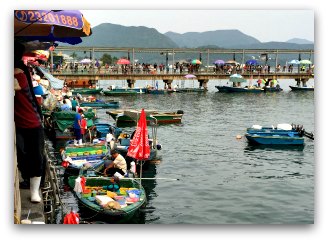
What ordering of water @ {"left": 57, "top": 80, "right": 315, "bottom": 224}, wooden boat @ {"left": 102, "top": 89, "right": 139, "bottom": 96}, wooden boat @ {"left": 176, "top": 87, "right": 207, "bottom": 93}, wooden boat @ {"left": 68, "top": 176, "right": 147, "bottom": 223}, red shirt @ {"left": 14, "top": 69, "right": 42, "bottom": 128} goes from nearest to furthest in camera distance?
red shirt @ {"left": 14, "top": 69, "right": 42, "bottom": 128}
wooden boat @ {"left": 68, "top": 176, "right": 147, "bottom": 223}
water @ {"left": 57, "top": 80, "right": 315, "bottom": 224}
wooden boat @ {"left": 102, "top": 89, "right": 139, "bottom": 96}
wooden boat @ {"left": 176, "top": 87, "right": 207, "bottom": 93}

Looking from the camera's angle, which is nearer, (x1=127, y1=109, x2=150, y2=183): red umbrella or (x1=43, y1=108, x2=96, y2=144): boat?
(x1=127, y1=109, x2=150, y2=183): red umbrella

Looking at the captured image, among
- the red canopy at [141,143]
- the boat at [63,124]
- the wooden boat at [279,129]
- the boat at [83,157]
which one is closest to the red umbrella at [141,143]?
the red canopy at [141,143]

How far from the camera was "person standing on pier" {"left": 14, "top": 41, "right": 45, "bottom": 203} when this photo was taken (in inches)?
269

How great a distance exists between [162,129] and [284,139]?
759 cm

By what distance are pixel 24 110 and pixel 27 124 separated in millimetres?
217

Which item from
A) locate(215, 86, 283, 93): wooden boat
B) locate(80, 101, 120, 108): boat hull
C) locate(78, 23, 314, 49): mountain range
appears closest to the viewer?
locate(78, 23, 314, 49): mountain range

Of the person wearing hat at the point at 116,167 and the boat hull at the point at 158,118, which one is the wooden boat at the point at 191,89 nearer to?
the boat hull at the point at 158,118

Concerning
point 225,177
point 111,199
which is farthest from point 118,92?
point 111,199

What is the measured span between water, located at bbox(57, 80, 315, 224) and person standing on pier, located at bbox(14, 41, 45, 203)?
386 cm

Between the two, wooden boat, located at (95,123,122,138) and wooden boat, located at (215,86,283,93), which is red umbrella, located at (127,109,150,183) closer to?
wooden boat, located at (95,123,122,138)

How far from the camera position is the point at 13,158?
6977 mm

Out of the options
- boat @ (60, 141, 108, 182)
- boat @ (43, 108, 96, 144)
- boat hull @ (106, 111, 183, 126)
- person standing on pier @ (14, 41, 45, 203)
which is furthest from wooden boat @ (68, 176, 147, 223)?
boat hull @ (106, 111, 183, 126)
